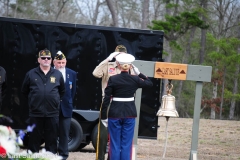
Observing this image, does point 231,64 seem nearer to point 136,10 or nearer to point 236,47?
point 236,47

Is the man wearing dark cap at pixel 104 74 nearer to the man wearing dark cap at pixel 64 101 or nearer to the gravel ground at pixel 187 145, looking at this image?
the man wearing dark cap at pixel 64 101

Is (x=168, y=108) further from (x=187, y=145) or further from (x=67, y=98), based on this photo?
(x=187, y=145)

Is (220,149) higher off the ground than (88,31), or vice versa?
(88,31)

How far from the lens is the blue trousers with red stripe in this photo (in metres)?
8.40

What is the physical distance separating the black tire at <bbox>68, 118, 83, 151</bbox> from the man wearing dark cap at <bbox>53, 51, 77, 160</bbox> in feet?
5.92

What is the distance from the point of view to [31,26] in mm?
11398

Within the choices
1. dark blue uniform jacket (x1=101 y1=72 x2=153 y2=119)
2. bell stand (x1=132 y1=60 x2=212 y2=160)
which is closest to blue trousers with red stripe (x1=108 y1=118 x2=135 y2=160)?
dark blue uniform jacket (x1=101 y1=72 x2=153 y2=119)

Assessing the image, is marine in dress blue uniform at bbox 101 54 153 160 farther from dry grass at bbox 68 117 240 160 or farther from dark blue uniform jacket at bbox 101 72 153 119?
dry grass at bbox 68 117 240 160

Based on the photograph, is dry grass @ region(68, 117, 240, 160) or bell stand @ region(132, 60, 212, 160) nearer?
bell stand @ region(132, 60, 212, 160)

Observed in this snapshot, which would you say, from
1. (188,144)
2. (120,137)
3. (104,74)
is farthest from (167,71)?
(188,144)

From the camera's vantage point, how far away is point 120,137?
8484mm

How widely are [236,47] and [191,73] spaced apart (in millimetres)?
31383

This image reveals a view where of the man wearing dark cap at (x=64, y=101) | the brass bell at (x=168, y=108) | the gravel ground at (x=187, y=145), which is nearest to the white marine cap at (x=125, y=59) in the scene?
the brass bell at (x=168, y=108)

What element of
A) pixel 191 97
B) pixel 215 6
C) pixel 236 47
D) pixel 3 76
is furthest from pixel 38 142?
pixel 191 97
